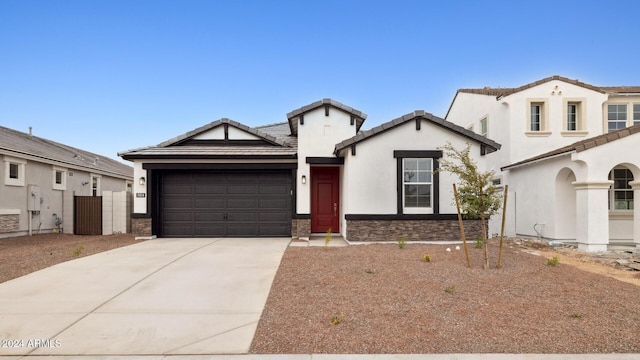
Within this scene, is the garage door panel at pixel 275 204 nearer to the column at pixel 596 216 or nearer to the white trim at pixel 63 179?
the column at pixel 596 216

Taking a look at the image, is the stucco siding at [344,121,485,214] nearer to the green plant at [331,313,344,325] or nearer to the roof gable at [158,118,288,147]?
the roof gable at [158,118,288,147]

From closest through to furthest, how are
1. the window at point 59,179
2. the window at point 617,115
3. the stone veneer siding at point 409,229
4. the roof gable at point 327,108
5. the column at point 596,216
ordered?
1. the column at point 596,216
2. the stone veneer siding at point 409,229
3. the roof gable at point 327,108
4. the window at point 617,115
5. the window at point 59,179

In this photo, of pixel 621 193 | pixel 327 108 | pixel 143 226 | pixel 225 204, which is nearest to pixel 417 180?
pixel 327 108

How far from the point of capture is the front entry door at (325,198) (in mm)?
12359

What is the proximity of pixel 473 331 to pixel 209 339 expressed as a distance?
317 cm

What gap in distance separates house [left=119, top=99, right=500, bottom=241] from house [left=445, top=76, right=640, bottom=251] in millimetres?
2832

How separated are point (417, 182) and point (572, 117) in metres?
8.38

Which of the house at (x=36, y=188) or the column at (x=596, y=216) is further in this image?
the house at (x=36, y=188)

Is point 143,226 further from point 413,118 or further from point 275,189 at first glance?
point 413,118

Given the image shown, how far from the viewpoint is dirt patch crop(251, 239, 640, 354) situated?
3.70m

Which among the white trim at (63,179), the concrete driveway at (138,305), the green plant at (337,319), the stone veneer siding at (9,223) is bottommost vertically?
the concrete driveway at (138,305)

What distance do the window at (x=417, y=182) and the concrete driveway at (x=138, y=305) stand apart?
4.74 m

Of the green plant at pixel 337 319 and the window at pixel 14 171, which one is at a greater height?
the window at pixel 14 171

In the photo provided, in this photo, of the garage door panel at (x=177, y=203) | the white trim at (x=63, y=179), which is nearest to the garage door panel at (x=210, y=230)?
the garage door panel at (x=177, y=203)
